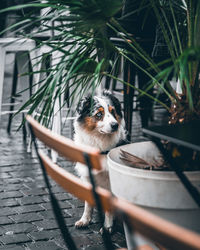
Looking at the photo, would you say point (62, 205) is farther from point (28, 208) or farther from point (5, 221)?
point (5, 221)

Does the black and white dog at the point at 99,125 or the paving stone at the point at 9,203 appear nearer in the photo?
the black and white dog at the point at 99,125

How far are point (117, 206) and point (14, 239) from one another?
84.3 inches

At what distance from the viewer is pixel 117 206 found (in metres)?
0.90

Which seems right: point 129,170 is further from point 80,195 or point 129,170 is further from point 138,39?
point 138,39

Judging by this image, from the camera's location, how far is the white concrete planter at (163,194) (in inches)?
74.4

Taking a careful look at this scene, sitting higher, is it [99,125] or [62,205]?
[99,125]

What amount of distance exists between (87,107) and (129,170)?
1436 mm

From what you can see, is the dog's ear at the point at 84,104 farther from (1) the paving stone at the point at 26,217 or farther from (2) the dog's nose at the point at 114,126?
(1) the paving stone at the point at 26,217

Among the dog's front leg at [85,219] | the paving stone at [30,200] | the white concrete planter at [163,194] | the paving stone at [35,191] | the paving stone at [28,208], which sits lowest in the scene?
the paving stone at [28,208]

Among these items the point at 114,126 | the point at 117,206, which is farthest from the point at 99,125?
the point at 117,206

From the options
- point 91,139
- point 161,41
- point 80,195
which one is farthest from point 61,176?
point 161,41

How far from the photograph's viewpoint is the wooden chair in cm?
77

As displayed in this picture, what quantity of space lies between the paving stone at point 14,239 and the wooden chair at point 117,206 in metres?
1.57

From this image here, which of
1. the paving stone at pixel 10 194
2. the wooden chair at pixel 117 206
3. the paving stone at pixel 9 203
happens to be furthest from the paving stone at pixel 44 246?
the wooden chair at pixel 117 206
